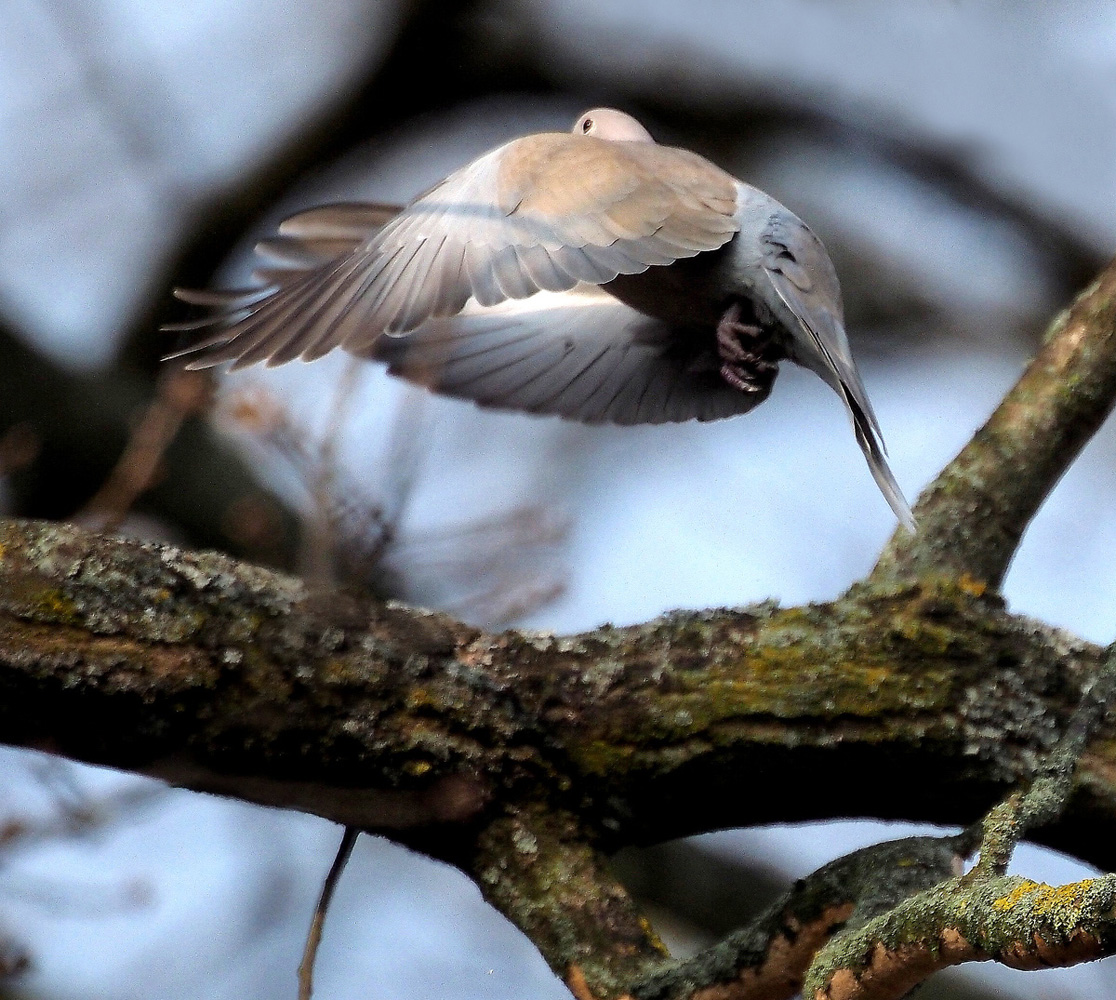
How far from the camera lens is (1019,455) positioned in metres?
2.20

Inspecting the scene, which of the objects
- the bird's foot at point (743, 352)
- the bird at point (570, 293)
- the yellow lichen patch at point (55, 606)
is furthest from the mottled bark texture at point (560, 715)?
the bird's foot at point (743, 352)

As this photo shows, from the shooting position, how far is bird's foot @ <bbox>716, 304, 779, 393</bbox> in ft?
8.16

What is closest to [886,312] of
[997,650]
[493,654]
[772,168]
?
[772,168]

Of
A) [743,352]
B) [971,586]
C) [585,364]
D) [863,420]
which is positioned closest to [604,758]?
[971,586]

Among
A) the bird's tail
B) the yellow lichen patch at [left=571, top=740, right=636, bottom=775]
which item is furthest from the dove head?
the yellow lichen patch at [left=571, top=740, right=636, bottom=775]

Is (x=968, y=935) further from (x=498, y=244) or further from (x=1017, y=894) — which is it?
(x=498, y=244)

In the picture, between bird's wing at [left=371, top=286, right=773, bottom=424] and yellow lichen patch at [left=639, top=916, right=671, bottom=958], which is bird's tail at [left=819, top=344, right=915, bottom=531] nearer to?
bird's wing at [left=371, top=286, right=773, bottom=424]

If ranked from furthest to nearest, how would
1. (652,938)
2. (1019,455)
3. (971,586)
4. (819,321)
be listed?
1. (819,321)
2. (1019,455)
3. (971,586)
4. (652,938)

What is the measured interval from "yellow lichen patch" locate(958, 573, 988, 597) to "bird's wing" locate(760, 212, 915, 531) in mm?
202

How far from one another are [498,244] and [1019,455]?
977 mm

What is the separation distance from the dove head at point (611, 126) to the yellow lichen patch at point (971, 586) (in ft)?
4.80

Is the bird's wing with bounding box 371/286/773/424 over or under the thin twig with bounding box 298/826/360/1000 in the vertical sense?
over

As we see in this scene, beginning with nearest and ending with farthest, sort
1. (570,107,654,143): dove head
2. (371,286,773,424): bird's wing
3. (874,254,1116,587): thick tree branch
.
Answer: (874,254,1116,587): thick tree branch < (371,286,773,424): bird's wing < (570,107,654,143): dove head

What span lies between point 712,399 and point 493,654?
1.13 m
